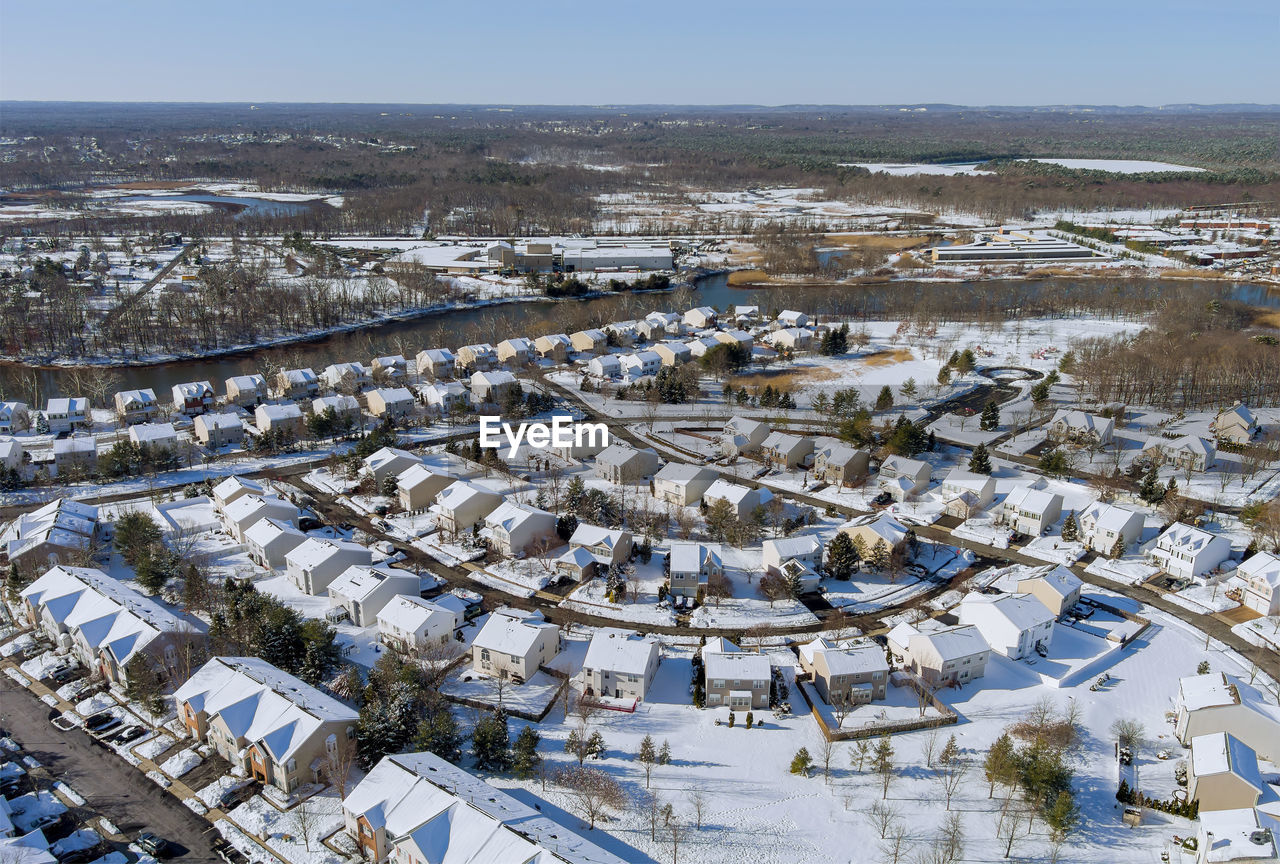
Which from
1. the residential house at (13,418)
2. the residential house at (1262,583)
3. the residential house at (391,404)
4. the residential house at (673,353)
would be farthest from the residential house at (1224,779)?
the residential house at (13,418)

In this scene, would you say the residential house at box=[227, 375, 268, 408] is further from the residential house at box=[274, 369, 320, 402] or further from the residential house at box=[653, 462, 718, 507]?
the residential house at box=[653, 462, 718, 507]

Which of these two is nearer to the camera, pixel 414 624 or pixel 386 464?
pixel 414 624

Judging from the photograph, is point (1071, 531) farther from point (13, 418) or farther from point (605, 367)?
point (13, 418)

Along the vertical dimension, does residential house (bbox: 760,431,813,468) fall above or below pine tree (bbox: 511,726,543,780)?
above

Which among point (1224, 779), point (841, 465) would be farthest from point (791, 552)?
point (1224, 779)

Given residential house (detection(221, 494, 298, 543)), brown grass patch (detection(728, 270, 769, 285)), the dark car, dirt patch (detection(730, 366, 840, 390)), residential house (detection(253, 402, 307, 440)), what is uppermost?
brown grass patch (detection(728, 270, 769, 285))

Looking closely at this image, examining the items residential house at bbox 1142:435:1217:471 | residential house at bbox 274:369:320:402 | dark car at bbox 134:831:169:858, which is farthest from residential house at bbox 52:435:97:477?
residential house at bbox 1142:435:1217:471

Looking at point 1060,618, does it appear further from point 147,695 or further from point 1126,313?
point 1126,313
